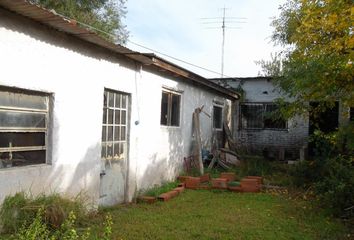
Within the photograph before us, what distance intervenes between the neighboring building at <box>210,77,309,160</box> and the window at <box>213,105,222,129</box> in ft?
6.74

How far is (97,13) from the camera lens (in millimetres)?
22312

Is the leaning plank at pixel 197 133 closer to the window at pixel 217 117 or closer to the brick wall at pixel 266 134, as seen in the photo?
the window at pixel 217 117

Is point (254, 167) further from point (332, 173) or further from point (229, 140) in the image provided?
point (332, 173)

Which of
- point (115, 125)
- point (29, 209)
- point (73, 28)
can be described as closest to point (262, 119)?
point (115, 125)

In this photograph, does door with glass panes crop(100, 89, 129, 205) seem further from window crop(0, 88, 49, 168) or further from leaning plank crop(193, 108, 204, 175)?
leaning plank crop(193, 108, 204, 175)

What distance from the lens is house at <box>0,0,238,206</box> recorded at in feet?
18.2

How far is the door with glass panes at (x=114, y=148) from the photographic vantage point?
8.06 meters

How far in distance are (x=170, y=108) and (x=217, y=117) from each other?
5.36m

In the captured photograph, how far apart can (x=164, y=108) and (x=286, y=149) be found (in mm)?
9034

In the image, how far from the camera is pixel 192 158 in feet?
42.7

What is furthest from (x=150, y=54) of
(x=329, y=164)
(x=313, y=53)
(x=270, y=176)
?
(x=270, y=176)

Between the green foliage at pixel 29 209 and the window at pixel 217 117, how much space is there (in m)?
10.4

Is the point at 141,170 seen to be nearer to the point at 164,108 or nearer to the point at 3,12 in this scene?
the point at 164,108

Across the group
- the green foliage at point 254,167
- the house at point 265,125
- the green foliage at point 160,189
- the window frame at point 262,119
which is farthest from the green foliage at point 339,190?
the window frame at point 262,119
